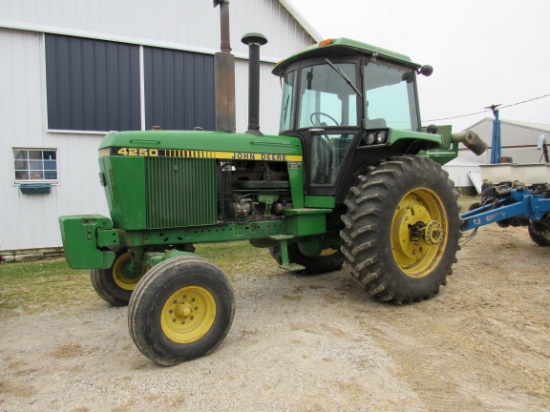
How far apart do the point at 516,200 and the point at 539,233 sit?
0.89m

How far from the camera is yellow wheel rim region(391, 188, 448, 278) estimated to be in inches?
175

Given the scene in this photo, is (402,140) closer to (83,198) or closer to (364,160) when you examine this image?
(364,160)

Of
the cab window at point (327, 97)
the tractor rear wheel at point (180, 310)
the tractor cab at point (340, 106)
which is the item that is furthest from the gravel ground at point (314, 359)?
the cab window at point (327, 97)

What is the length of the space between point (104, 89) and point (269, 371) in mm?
6530

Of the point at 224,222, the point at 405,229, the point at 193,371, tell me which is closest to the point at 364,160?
the point at 405,229

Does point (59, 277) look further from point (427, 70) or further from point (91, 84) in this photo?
point (427, 70)

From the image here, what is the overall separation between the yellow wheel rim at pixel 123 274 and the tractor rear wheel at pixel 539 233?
569cm

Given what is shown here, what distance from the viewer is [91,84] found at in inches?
303

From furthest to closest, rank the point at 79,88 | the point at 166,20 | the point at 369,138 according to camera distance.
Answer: the point at 166,20
the point at 79,88
the point at 369,138

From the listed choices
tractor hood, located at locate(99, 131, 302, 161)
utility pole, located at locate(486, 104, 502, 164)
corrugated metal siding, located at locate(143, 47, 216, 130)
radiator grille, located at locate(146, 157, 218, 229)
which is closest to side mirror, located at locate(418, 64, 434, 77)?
tractor hood, located at locate(99, 131, 302, 161)

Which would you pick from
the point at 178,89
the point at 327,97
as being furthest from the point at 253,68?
the point at 178,89

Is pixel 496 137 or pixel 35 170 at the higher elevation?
pixel 496 137

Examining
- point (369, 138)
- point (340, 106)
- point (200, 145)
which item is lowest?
point (200, 145)

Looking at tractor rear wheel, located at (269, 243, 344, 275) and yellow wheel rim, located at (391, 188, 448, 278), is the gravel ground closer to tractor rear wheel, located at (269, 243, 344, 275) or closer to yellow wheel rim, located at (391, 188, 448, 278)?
yellow wheel rim, located at (391, 188, 448, 278)
